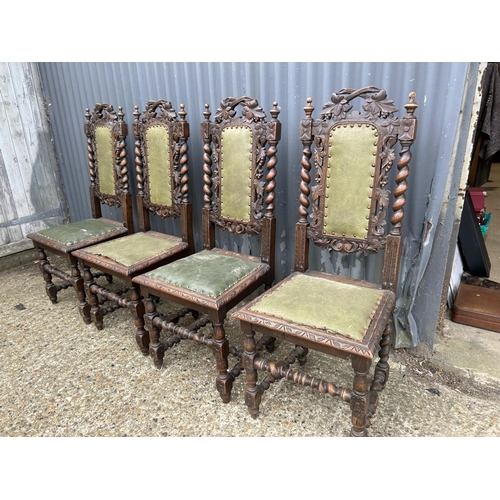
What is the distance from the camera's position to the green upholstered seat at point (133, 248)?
91.2 inches

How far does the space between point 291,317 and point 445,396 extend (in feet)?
3.78

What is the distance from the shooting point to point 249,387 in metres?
1.83

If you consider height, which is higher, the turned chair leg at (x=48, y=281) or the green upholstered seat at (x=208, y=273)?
the green upholstered seat at (x=208, y=273)

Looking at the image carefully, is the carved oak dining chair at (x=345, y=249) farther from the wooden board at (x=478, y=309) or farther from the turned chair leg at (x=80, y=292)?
the turned chair leg at (x=80, y=292)

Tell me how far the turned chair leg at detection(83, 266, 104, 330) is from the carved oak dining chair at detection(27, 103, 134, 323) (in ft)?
0.47

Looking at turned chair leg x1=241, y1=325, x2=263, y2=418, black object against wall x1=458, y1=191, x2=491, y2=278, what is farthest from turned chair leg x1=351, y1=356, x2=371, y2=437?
black object against wall x1=458, y1=191, x2=491, y2=278

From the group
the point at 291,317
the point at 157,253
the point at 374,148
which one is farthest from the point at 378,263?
the point at 157,253

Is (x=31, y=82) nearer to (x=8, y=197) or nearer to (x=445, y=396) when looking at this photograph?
(x=8, y=197)

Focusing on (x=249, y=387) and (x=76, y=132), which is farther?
(x=76, y=132)

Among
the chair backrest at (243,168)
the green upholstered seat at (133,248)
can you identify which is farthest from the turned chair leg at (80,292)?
the chair backrest at (243,168)

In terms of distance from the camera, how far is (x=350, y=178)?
1.82 meters

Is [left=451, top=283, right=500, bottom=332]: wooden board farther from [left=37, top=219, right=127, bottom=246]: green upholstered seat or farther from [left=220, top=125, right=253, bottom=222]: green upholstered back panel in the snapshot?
[left=37, top=219, right=127, bottom=246]: green upholstered seat

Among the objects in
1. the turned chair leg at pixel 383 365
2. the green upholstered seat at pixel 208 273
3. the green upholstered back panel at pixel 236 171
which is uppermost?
the green upholstered back panel at pixel 236 171

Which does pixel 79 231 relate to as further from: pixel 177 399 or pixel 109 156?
pixel 177 399
